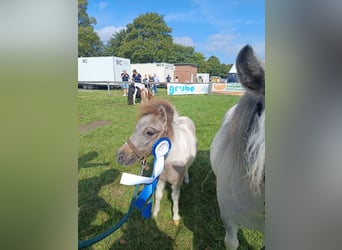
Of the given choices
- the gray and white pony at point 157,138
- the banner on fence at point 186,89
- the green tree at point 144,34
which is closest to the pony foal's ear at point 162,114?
the gray and white pony at point 157,138

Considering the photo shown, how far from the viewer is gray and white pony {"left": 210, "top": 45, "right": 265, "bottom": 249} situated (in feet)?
3.05

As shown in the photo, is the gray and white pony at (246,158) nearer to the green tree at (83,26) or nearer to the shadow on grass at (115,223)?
the green tree at (83,26)

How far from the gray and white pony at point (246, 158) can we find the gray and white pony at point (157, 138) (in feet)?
3.94

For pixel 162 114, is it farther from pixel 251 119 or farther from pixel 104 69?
pixel 104 69

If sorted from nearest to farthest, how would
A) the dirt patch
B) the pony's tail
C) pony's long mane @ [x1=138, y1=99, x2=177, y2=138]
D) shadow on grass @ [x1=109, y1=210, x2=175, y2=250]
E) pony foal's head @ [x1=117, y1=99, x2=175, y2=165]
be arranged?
the pony's tail
shadow on grass @ [x1=109, y1=210, x2=175, y2=250]
pony foal's head @ [x1=117, y1=99, x2=175, y2=165]
pony's long mane @ [x1=138, y1=99, x2=177, y2=138]
the dirt patch

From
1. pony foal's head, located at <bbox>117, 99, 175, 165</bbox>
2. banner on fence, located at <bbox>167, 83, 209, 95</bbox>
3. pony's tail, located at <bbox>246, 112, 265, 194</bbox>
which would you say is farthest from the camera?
banner on fence, located at <bbox>167, 83, 209, 95</bbox>

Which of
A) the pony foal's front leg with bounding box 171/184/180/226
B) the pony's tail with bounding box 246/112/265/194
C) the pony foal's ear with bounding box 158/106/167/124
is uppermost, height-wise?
the pony foal's ear with bounding box 158/106/167/124

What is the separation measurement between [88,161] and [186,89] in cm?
1278

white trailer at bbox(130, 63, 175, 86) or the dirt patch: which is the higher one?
white trailer at bbox(130, 63, 175, 86)

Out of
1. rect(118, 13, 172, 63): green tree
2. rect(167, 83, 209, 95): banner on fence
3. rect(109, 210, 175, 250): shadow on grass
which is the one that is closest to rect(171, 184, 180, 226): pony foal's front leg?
rect(109, 210, 175, 250): shadow on grass

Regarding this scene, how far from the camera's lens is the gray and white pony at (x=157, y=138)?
2811mm

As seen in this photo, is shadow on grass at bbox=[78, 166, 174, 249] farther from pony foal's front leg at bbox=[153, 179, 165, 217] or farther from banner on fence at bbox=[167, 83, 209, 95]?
banner on fence at bbox=[167, 83, 209, 95]
